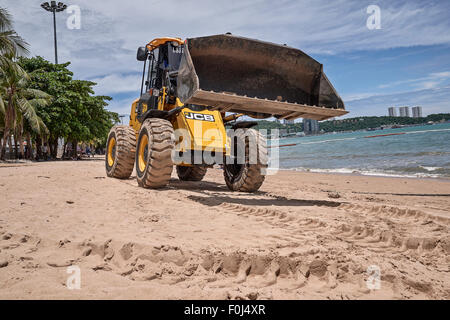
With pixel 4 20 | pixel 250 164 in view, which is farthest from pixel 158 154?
pixel 4 20

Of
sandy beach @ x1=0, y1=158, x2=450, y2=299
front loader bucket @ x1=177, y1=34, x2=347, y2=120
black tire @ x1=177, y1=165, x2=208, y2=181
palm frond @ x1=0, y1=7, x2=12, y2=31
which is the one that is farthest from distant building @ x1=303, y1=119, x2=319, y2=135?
palm frond @ x1=0, y1=7, x2=12, y2=31

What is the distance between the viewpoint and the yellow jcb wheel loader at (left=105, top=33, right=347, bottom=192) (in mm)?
5590

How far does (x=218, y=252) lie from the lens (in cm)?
294

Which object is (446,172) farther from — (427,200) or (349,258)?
(349,258)

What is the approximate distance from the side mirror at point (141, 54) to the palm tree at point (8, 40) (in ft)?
42.6

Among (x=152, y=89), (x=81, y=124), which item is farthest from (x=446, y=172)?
(x=81, y=124)

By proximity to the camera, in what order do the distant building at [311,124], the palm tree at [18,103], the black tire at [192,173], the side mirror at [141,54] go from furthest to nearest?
the palm tree at [18,103], the black tire at [192,173], the side mirror at [141,54], the distant building at [311,124]

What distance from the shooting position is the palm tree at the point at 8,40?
16844 millimetres

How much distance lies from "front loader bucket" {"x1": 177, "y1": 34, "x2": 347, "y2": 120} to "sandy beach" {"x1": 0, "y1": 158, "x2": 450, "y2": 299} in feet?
5.88

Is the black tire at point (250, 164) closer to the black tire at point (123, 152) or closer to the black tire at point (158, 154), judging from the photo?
the black tire at point (158, 154)

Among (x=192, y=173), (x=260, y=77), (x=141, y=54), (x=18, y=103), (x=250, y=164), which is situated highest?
(x=18, y=103)

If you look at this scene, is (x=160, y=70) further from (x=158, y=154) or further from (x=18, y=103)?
(x=18, y=103)

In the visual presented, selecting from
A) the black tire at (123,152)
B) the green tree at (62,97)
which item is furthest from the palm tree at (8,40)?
the black tire at (123,152)

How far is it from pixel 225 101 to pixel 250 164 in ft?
7.24
